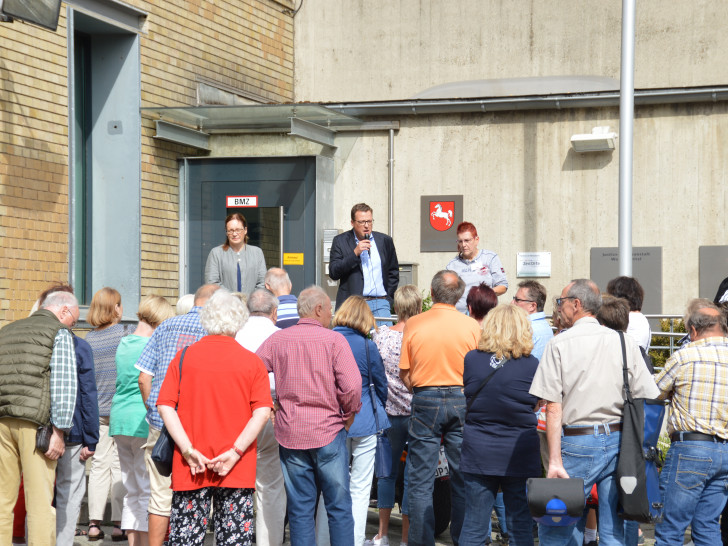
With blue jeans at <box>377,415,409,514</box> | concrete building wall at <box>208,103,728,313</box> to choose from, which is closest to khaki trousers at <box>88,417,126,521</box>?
blue jeans at <box>377,415,409,514</box>

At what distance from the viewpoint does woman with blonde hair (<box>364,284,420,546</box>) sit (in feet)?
24.5

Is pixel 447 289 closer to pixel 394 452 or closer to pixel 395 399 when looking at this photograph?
pixel 395 399

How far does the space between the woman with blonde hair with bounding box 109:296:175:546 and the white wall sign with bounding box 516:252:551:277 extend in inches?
289

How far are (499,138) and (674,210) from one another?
8.47 ft

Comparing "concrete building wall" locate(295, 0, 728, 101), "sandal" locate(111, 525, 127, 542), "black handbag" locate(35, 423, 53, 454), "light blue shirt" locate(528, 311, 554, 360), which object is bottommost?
"sandal" locate(111, 525, 127, 542)

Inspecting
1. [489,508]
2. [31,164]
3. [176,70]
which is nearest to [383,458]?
[489,508]

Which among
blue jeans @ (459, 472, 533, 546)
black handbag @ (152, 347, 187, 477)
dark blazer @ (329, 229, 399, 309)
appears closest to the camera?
black handbag @ (152, 347, 187, 477)

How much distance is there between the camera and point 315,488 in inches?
249

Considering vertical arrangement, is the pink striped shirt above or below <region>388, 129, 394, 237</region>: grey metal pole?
below

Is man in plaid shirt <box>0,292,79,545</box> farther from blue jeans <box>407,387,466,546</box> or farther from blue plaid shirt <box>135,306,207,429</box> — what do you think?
blue jeans <box>407,387,466,546</box>

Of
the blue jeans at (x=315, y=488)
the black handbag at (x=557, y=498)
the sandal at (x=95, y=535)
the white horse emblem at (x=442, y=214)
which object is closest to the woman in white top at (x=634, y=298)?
the black handbag at (x=557, y=498)

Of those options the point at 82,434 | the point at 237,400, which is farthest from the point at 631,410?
the point at 82,434

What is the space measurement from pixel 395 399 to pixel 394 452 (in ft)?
1.50

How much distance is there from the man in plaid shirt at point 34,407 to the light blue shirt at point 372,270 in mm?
3874
